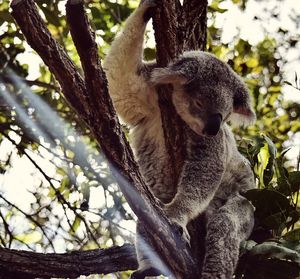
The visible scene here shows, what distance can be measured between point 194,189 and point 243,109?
849mm

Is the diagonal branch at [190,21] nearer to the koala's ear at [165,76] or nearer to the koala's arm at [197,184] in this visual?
the koala's ear at [165,76]

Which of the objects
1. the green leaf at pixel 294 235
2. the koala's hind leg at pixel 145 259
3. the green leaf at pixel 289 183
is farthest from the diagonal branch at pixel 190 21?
the green leaf at pixel 294 235

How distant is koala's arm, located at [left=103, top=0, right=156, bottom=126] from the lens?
11.9 feet

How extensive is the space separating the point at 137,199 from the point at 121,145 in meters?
0.28

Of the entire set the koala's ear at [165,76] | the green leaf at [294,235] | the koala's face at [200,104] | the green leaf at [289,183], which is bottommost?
the green leaf at [294,235]

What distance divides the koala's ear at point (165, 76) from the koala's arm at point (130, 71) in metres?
0.19

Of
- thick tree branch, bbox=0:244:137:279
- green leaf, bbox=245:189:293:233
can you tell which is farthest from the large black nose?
thick tree branch, bbox=0:244:137:279

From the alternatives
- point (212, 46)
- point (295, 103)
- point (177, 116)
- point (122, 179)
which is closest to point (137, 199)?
point (122, 179)

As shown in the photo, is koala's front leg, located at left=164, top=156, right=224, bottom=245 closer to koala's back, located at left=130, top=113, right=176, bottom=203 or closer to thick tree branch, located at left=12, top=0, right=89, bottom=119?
koala's back, located at left=130, top=113, right=176, bottom=203

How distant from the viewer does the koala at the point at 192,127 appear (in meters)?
3.44

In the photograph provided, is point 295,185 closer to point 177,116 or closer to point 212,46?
point 177,116

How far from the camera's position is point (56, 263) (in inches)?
122

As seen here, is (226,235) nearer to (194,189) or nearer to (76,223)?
(194,189)

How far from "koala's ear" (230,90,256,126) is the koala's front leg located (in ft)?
1.76
